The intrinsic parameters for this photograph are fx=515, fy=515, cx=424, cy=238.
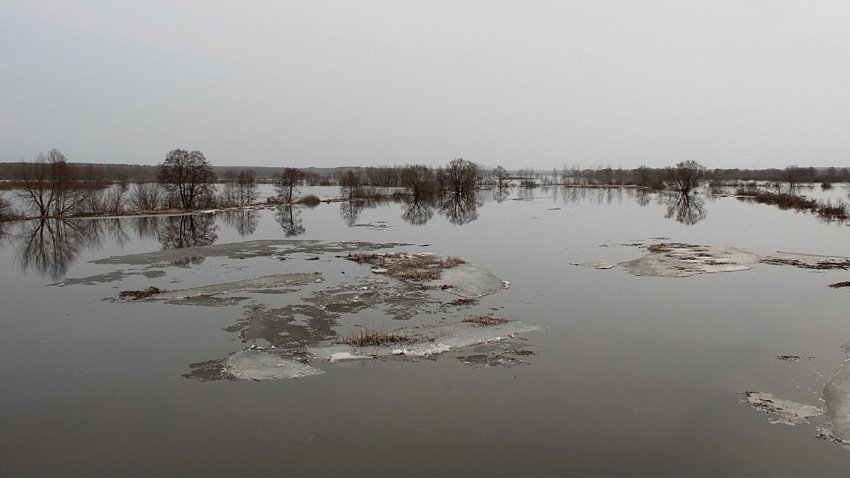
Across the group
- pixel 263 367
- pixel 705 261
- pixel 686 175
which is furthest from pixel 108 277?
pixel 686 175

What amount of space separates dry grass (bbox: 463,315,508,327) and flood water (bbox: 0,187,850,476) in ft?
1.97

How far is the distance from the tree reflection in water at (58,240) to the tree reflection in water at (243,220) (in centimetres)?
648

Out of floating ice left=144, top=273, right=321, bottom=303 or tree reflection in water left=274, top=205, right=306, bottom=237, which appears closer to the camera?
floating ice left=144, top=273, right=321, bottom=303

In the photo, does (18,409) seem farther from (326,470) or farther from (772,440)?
(772,440)

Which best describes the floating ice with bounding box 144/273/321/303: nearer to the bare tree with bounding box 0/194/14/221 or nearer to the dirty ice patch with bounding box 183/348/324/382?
the dirty ice patch with bounding box 183/348/324/382

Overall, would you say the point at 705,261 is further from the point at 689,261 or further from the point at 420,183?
the point at 420,183

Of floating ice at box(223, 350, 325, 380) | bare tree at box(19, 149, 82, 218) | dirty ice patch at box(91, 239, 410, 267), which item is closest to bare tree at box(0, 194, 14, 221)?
bare tree at box(19, 149, 82, 218)

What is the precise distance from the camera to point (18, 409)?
8109mm

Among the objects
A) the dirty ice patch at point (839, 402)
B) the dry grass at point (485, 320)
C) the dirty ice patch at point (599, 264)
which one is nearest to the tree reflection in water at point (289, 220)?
the dirty ice patch at point (599, 264)

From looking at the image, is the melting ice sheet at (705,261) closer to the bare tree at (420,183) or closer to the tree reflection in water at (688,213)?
the tree reflection in water at (688,213)

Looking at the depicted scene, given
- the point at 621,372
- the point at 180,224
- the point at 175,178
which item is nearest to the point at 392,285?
the point at 621,372

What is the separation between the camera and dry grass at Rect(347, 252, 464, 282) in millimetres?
17250

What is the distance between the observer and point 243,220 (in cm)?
3912

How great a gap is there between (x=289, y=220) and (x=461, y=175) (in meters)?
45.1
